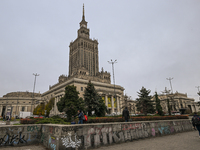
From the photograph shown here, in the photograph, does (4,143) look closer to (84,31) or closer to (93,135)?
(93,135)

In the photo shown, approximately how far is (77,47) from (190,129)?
96446mm

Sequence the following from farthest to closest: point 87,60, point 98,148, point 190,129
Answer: point 87,60 → point 190,129 → point 98,148

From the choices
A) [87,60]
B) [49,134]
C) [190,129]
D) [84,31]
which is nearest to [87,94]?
[190,129]

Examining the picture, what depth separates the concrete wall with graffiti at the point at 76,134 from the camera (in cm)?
664

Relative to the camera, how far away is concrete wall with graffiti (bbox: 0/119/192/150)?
21.8ft

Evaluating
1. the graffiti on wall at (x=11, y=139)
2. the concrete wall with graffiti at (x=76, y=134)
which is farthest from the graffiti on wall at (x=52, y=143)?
the graffiti on wall at (x=11, y=139)

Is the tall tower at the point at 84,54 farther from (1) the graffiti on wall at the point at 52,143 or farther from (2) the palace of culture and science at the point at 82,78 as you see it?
(1) the graffiti on wall at the point at 52,143

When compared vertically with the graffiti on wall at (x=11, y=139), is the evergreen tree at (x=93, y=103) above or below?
above

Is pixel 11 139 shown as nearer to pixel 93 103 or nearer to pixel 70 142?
pixel 70 142

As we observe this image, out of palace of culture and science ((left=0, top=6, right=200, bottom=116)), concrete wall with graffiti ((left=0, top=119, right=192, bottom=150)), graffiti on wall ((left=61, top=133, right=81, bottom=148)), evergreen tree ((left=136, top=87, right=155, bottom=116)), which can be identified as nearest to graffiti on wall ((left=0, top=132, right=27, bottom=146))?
concrete wall with graffiti ((left=0, top=119, right=192, bottom=150))

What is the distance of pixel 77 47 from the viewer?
102 meters

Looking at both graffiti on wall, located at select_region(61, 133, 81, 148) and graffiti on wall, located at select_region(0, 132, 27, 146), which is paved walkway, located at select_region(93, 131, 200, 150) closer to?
graffiti on wall, located at select_region(61, 133, 81, 148)

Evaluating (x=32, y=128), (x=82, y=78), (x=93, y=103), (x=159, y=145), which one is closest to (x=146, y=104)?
(x=93, y=103)

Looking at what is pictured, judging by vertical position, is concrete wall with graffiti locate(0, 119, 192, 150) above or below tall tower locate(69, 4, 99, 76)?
below
